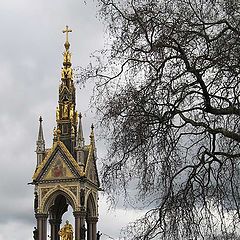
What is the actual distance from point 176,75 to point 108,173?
1313mm

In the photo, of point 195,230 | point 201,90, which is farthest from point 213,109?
point 195,230

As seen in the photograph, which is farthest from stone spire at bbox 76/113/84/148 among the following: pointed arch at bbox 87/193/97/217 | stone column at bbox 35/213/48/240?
stone column at bbox 35/213/48/240

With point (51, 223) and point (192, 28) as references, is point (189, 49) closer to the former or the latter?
point (192, 28)

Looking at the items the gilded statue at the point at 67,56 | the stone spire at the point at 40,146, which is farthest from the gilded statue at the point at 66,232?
the gilded statue at the point at 67,56

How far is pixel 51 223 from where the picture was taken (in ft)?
110

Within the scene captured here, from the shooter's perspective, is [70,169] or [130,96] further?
[70,169]

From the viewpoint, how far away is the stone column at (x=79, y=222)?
31453 mm

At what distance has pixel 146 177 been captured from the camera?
22.9 feet

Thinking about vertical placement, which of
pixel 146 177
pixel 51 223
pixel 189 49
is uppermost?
pixel 51 223

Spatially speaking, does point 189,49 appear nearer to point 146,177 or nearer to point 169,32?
point 169,32

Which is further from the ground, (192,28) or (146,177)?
(192,28)

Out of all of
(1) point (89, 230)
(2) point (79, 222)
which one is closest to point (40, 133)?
(2) point (79, 222)

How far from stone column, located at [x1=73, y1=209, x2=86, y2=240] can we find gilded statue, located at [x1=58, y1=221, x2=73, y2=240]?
29 cm

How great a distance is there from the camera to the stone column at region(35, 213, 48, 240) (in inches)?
1257
